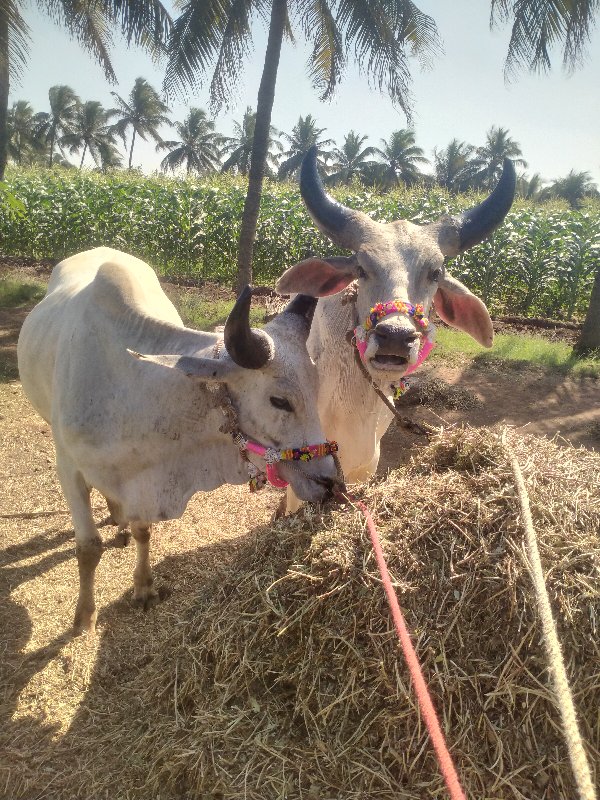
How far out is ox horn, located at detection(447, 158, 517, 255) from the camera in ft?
12.1

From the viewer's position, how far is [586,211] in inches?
722

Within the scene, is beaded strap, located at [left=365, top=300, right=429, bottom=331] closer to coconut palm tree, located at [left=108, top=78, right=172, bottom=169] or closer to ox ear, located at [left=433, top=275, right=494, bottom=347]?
ox ear, located at [left=433, top=275, right=494, bottom=347]

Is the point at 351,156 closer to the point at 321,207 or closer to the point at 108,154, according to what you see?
the point at 108,154

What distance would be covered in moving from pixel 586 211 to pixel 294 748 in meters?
20.2

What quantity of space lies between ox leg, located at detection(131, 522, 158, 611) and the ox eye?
1767 mm

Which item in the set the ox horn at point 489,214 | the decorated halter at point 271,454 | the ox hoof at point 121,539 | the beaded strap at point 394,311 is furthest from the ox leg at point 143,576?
the ox horn at point 489,214

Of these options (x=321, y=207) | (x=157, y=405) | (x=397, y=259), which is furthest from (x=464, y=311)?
(x=157, y=405)

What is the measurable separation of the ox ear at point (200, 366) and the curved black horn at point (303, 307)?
58 centimetres

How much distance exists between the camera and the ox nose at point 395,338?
2869mm

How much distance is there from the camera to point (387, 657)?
2.26 meters

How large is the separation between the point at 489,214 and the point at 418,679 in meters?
3.01

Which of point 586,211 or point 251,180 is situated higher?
point 586,211

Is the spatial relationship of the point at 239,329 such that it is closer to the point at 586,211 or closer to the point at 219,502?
the point at 219,502

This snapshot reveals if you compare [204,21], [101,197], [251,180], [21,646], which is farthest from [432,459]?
[101,197]
